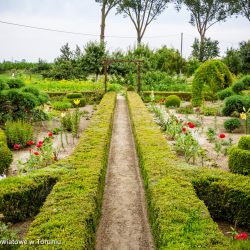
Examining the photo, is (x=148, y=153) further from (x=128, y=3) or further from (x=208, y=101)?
(x=128, y=3)

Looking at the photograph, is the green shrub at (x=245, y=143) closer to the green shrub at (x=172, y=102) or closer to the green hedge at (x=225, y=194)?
the green hedge at (x=225, y=194)

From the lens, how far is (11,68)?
115ft

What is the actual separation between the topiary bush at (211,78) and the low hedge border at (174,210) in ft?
29.9

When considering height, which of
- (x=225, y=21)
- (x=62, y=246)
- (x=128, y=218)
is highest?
(x=225, y=21)

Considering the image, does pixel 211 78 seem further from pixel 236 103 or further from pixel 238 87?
pixel 236 103

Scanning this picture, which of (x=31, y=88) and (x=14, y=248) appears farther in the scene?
(x=31, y=88)

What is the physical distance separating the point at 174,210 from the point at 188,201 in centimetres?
35

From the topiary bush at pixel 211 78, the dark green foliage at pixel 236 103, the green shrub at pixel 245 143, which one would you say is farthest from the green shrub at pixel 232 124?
the topiary bush at pixel 211 78

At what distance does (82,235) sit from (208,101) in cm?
1678

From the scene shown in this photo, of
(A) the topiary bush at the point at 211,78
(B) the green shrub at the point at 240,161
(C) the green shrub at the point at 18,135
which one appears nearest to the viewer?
(B) the green shrub at the point at 240,161

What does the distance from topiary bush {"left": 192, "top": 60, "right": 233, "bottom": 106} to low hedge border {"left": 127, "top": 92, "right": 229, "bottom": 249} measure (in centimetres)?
912

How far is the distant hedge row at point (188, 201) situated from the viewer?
355 centimetres

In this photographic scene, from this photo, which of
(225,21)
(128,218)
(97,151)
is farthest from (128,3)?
(128,218)

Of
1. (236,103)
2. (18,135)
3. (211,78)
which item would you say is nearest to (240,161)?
(18,135)
